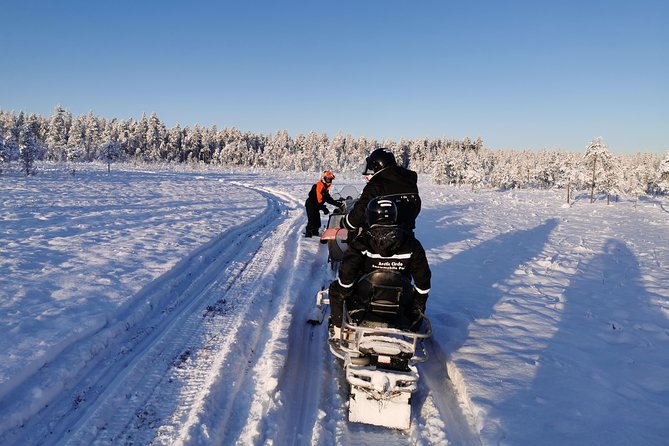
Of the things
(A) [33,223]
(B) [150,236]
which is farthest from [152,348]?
(A) [33,223]

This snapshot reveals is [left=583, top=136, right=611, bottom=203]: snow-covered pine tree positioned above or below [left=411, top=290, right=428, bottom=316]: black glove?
above

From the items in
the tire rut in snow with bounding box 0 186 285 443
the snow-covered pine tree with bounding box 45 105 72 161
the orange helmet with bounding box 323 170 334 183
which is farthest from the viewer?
the snow-covered pine tree with bounding box 45 105 72 161

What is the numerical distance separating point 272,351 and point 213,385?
88 cm

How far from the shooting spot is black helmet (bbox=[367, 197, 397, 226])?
148 inches

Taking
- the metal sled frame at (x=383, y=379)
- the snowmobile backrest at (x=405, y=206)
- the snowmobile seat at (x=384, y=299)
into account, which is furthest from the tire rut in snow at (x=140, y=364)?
the snowmobile backrest at (x=405, y=206)

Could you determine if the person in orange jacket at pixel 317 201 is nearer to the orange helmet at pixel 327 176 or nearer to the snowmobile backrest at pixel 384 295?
the orange helmet at pixel 327 176

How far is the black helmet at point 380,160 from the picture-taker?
4410 mm

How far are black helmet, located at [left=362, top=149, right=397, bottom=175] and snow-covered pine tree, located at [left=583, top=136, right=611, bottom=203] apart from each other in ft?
189

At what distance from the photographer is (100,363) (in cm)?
434

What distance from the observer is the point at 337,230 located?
6.62 metres

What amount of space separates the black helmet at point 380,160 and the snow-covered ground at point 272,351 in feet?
7.97

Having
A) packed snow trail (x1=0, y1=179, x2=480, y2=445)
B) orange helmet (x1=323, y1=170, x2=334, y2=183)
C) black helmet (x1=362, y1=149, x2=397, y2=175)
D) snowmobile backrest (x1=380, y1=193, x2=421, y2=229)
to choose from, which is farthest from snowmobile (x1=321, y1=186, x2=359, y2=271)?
orange helmet (x1=323, y1=170, x2=334, y2=183)

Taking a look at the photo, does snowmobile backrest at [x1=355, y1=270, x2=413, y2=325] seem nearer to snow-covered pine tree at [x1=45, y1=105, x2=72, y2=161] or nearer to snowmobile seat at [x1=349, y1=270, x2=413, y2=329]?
snowmobile seat at [x1=349, y1=270, x2=413, y2=329]

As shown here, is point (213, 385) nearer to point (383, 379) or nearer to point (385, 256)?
point (383, 379)
